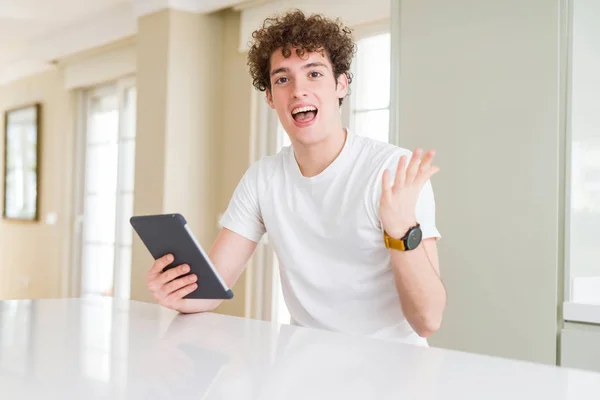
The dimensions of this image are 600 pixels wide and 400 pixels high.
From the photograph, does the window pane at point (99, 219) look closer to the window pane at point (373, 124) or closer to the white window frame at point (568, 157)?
the window pane at point (373, 124)

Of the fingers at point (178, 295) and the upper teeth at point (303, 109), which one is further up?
the upper teeth at point (303, 109)

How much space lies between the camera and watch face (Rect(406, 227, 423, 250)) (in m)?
1.47

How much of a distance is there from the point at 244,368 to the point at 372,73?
283 centimetres

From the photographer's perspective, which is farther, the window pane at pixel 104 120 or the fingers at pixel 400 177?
the window pane at pixel 104 120

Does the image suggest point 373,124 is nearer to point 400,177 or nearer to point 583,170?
point 583,170

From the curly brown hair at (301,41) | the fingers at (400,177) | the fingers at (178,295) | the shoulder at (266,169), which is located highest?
the curly brown hair at (301,41)

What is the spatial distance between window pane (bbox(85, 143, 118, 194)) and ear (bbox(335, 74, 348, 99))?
13.6 feet

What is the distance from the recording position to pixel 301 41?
6.09 feet

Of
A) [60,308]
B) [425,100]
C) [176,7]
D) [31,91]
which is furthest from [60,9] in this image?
[60,308]

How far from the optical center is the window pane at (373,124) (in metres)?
3.57

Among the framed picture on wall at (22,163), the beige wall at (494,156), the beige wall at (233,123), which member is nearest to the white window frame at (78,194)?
the framed picture on wall at (22,163)

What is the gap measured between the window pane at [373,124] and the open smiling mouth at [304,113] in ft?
5.73

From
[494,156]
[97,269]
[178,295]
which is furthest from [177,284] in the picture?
[97,269]

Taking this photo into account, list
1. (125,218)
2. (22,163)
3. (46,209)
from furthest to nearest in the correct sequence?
(22,163) → (46,209) → (125,218)
